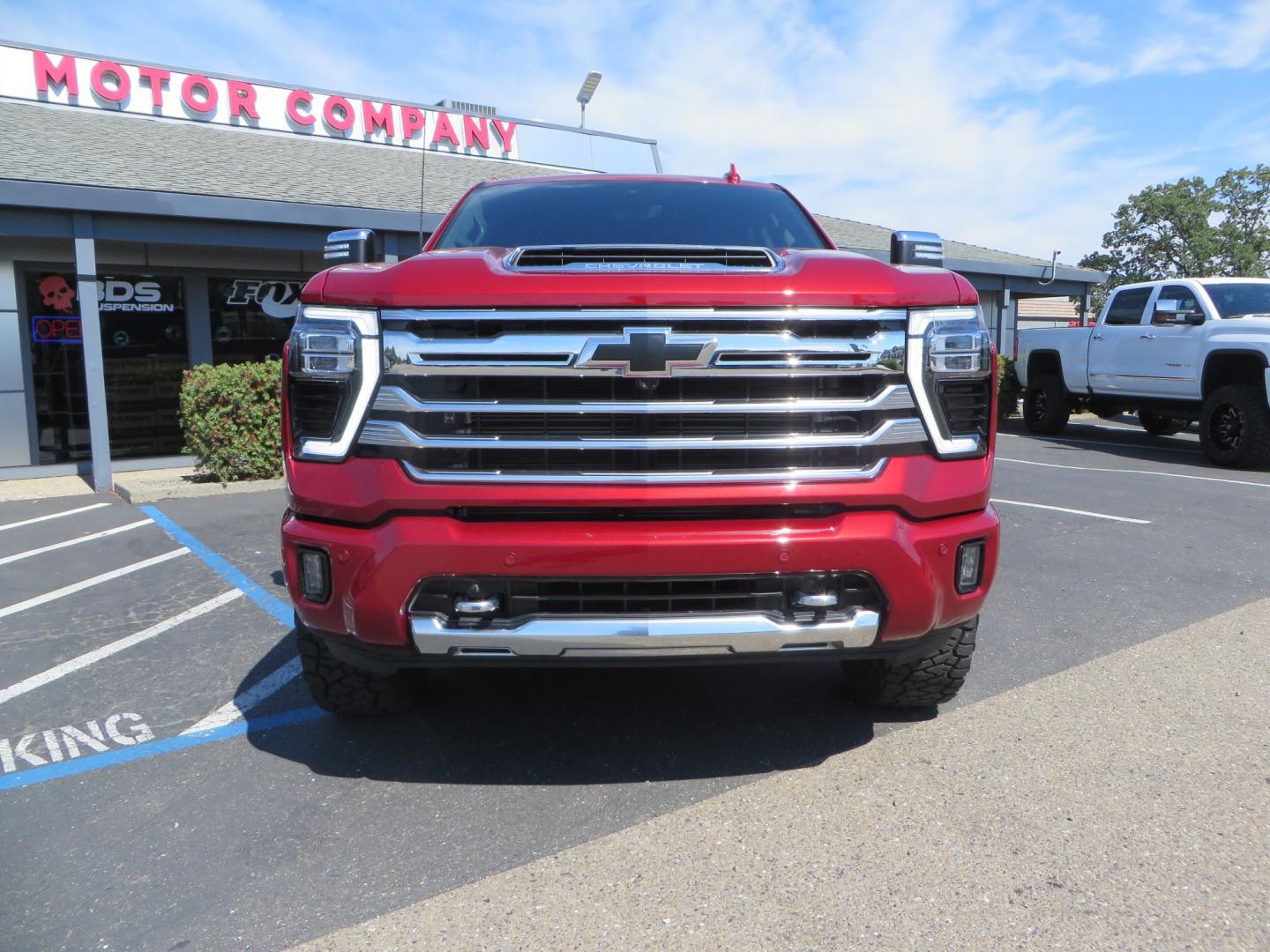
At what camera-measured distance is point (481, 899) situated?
88.2 inches

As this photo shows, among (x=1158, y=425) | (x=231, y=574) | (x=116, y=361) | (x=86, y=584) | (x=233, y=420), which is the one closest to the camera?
(x=86, y=584)

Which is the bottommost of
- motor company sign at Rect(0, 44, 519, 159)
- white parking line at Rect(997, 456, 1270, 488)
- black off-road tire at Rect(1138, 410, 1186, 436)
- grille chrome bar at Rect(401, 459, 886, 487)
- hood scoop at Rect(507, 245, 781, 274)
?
white parking line at Rect(997, 456, 1270, 488)

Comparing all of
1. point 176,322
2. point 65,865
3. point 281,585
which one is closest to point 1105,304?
point 281,585

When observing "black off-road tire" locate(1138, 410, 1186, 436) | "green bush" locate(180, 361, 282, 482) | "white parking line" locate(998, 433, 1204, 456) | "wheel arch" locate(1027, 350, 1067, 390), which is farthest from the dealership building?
"black off-road tire" locate(1138, 410, 1186, 436)

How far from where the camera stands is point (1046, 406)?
13.5 m

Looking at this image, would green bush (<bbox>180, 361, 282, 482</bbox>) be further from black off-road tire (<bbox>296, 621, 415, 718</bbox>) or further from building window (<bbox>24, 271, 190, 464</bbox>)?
black off-road tire (<bbox>296, 621, 415, 718</bbox>)

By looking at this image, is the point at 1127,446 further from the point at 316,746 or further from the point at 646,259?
the point at 316,746

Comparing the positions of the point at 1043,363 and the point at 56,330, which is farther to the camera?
the point at 1043,363

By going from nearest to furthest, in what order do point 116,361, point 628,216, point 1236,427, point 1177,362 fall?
1. point 628,216
2. point 1236,427
3. point 1177,362
4. point 116,361

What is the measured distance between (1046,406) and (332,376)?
13.0m

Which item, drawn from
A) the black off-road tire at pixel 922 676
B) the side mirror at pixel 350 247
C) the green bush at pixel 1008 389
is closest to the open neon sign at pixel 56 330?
the side mirror at pixel 350 247

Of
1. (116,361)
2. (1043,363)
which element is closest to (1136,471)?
(1043,363)

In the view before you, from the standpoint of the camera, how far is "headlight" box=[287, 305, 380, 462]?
2.52 metres

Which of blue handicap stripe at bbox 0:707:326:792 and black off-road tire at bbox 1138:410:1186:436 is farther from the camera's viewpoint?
black off-road tire at bbox 1138:410:1186:436
